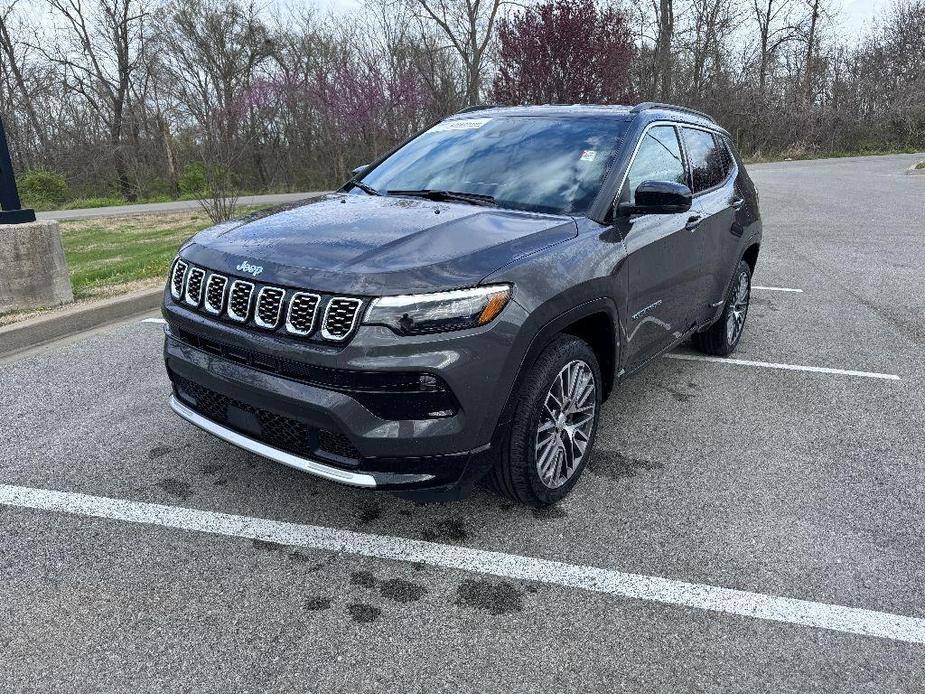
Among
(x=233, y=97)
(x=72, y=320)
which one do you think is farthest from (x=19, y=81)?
(x=72, y=320)

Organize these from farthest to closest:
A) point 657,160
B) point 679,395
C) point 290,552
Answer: point 679,395 < point 657,160 < point 290,552

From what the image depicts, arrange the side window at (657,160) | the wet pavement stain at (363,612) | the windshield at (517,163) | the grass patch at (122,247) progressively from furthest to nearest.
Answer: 1. the grass patch at (122,247)
2. the side window at (657,160)
3. the windshield at (517,163)
4. the wet pavement stain at (363,612)

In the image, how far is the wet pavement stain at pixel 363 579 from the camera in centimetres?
263

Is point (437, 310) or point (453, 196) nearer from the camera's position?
point (437, 310)

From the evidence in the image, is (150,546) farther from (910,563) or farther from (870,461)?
(870,461)

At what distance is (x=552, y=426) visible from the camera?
9.96ft

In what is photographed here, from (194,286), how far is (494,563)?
1.74m

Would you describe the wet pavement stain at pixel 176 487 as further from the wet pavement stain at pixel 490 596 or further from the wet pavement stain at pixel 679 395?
the wet pavement stain at pixel 679 395

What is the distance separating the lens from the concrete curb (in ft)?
18.5

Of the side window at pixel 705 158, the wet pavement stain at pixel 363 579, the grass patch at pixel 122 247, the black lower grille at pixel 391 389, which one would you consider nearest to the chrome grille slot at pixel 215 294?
the black lower grille at pixel 391 389

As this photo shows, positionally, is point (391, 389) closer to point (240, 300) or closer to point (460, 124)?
point (240, 300)

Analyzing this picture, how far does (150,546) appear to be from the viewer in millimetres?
2855

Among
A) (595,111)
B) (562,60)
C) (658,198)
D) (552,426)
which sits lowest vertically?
(552,426)

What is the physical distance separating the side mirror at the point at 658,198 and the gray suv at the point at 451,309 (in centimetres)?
1
